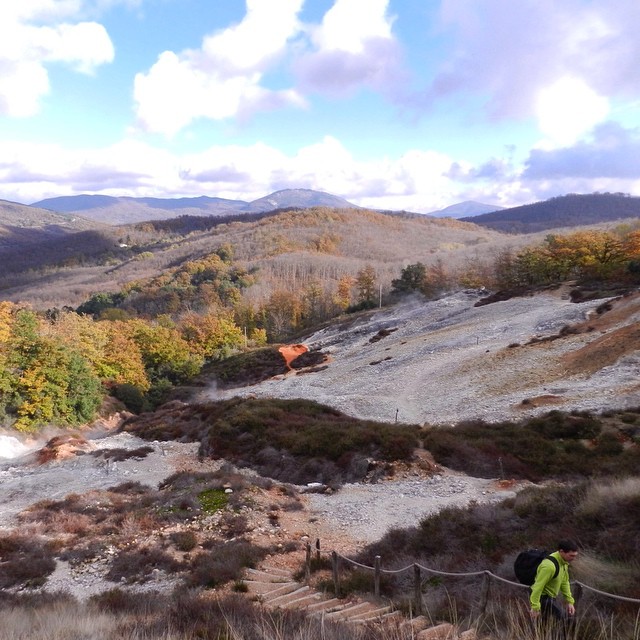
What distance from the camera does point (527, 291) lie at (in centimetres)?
5034

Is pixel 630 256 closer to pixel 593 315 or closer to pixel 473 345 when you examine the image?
pixel 593 315

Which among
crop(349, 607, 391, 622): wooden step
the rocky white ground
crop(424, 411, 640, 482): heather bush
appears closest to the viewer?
crop(349, 607, 391, 622): wooden step

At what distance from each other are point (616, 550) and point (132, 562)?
966 cm

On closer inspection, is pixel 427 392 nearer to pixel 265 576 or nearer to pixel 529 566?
pixel 265 576

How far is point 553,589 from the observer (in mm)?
5199

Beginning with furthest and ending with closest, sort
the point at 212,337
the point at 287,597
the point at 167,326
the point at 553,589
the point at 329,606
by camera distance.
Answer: the point at 167,326 < the point at 212,337 < the point at 287,597 < the point at 329,606 < the point at 553,589

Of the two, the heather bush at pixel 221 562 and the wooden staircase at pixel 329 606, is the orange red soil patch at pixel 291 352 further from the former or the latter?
the wooden staircase at pixel 329 606

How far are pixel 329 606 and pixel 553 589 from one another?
3509 millimetres

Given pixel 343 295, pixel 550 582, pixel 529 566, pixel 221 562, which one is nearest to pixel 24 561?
pixel 221 562

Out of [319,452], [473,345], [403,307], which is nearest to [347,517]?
[319,452]

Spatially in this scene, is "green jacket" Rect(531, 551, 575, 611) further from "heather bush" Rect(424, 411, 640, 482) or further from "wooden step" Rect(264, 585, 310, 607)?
"heather bush" Rect(424, 411, 640, 482)

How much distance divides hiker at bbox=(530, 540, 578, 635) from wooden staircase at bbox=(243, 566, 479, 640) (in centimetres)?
81

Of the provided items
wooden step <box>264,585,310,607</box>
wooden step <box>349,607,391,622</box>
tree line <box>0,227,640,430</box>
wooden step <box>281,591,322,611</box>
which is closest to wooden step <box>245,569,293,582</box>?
wooden step <box>264,585,310,607</box>

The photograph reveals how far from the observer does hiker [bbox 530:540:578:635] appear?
500 cm
